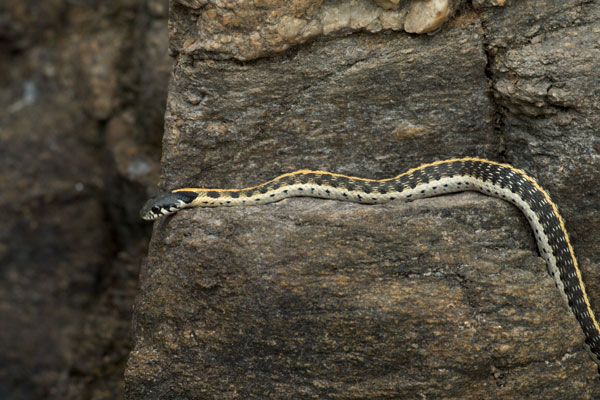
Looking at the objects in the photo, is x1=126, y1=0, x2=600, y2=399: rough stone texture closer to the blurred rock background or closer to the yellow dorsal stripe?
the blurred rock background

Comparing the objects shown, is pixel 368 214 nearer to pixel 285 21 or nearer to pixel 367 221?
pixel 367 221

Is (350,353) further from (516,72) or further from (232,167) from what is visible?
(516,72)

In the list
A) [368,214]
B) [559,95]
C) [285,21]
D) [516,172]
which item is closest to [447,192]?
[516,172]

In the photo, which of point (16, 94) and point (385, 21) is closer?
point (385, 21)

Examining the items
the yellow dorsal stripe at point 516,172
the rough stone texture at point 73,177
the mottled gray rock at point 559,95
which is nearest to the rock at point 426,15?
the mottled gray rock at point 559,95

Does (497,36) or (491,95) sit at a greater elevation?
(497,36)

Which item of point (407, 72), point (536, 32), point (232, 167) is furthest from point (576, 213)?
point (232, 167)

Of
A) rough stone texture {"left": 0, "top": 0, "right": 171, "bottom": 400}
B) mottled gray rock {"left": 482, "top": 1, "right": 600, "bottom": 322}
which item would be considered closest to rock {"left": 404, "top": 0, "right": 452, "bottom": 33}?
mottled gray rock {"left": 482, "top": 1, "right": 600, "bottom": 322}
